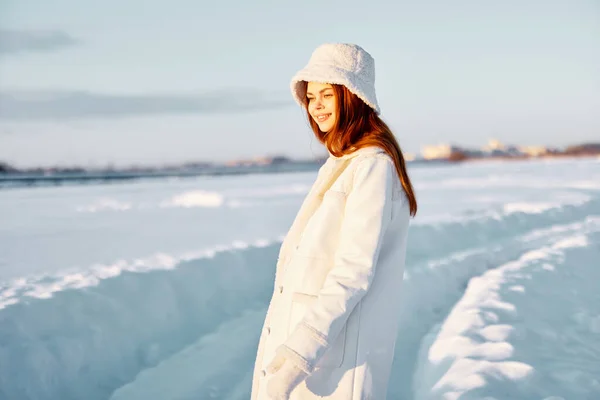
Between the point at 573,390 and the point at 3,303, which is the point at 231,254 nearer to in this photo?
the point at 3,303

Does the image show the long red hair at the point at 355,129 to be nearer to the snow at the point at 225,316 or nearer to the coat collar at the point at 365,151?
the coat collar at the point at 365,151

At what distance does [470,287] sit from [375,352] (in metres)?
5.60

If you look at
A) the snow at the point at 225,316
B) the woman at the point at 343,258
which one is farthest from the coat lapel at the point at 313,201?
the snow at the point at 225,316

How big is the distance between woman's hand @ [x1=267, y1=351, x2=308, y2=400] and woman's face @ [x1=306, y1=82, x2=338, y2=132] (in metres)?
0.80

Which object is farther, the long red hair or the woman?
the long red hair

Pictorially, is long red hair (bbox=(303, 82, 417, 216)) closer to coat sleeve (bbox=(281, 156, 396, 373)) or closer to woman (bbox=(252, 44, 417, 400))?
woman (bbox=(252, 44, 417, 400))

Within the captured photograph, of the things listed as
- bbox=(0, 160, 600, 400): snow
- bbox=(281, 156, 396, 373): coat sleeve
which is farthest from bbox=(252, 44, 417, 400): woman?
bbox=(0, 160, 600, 400): snow

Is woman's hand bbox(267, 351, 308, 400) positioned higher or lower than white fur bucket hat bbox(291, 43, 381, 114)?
lower

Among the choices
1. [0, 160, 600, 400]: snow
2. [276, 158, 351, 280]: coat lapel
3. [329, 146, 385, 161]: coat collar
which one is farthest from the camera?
[0, 160, 600, 400]: snow

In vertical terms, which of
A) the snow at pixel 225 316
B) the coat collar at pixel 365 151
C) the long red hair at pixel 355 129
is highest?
the long red hair at pixel 355 129

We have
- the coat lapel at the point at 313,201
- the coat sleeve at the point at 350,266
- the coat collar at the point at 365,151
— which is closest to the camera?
the coat sleeve at the point at 350,266

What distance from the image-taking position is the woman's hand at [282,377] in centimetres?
180

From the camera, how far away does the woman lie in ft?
5.91

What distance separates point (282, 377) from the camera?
71.4 inches
